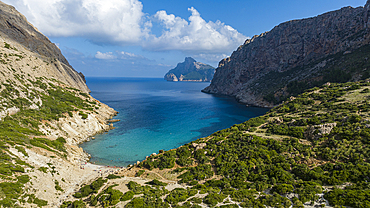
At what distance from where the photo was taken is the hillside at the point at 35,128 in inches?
1147

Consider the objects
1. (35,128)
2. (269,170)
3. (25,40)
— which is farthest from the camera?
(25,40)

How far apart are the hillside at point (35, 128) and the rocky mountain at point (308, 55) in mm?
114154

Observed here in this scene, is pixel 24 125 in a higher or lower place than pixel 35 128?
higher

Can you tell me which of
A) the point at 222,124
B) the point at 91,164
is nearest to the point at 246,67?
the point at 222,124

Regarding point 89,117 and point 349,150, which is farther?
point 89,117

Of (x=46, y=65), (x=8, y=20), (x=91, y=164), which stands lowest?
(x=91, y=164)

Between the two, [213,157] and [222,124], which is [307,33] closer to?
[222,124]

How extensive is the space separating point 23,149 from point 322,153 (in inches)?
2190

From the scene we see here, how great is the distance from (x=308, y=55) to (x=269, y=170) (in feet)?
474

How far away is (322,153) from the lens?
31172mm

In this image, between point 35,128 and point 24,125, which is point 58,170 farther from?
point 24,125

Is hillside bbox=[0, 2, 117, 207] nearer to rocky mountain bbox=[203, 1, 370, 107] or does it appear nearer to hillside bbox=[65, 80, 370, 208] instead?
hillside bbox=[65, 80, 370, 208]

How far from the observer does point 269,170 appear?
30484 millimetres

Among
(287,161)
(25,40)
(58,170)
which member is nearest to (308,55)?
(287,161)
